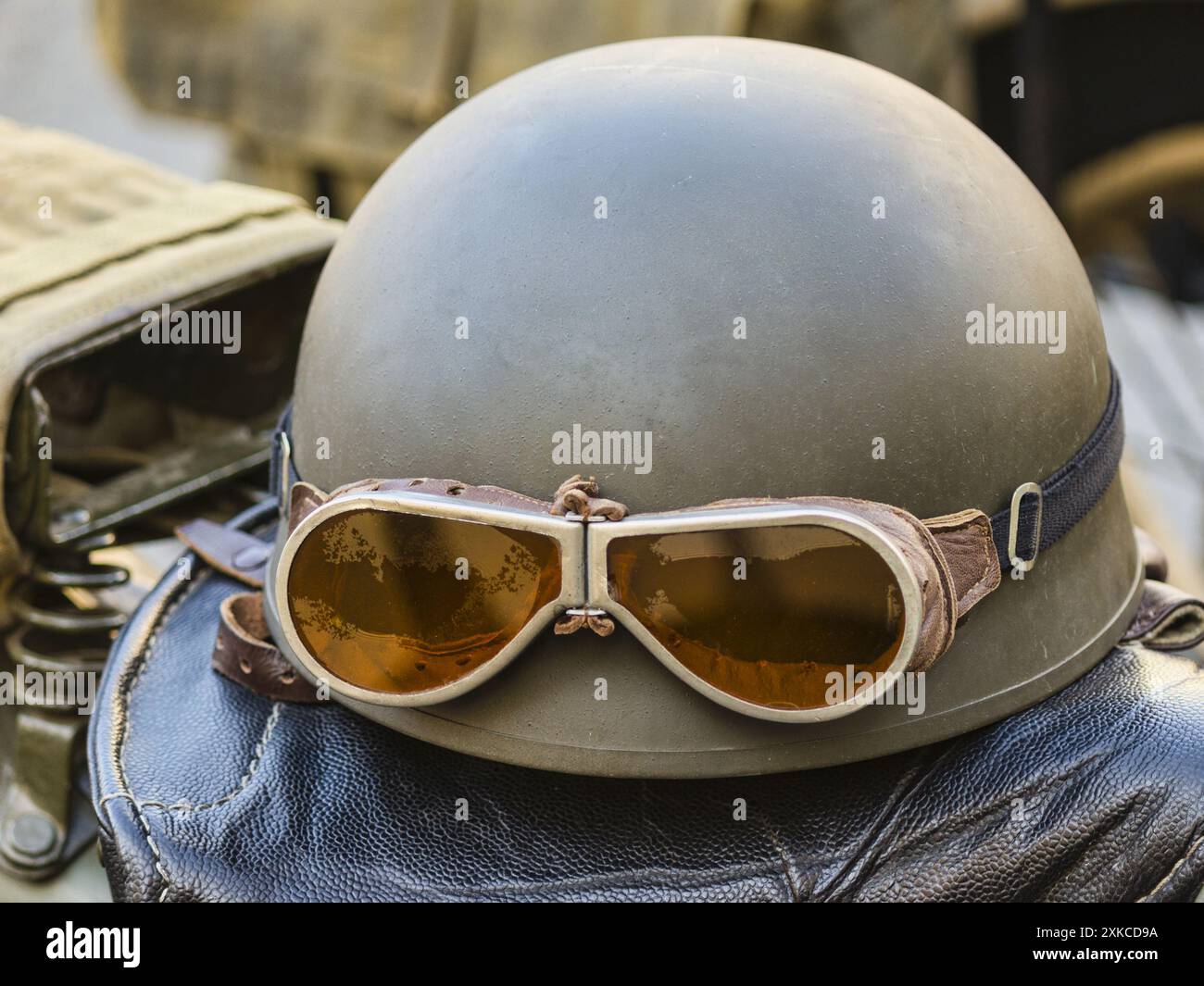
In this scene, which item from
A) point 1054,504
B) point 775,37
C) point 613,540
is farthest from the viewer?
point 775,37

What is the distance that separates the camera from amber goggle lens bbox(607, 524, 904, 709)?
0.77 meters

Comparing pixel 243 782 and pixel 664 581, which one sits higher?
pixel 664 581

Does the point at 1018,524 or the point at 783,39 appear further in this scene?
the point at 783,39

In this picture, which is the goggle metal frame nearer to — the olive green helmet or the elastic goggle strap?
the olive green helmet

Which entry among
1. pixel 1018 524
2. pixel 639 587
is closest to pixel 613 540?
pixel 639 587

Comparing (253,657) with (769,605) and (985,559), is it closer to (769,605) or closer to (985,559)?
(769,605)

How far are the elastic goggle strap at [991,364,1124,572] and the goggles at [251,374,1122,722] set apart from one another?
0.08 feet

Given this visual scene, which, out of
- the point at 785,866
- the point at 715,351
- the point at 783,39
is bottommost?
the point at 785,866

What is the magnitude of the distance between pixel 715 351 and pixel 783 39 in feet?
5.74

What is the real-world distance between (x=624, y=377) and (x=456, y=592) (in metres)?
0.17

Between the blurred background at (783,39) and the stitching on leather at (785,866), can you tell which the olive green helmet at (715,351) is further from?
the blurred background at (783,39)

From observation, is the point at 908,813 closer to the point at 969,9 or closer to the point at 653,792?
the point at 653,792

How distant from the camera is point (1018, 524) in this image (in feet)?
2.83

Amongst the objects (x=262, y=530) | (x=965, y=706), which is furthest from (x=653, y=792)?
(x=262, y=530)
